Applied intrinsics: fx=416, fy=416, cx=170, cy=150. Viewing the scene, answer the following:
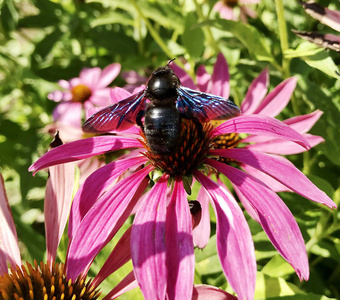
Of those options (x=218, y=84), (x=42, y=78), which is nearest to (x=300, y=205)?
(x=218, y=84)

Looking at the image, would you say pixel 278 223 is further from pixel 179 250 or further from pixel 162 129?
pixel 162 129

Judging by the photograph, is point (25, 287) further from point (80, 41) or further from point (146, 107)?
point (80, 41)

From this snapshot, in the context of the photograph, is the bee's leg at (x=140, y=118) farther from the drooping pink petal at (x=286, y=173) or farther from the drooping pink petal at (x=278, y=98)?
the drooping pink petal at (x=278, y=98)


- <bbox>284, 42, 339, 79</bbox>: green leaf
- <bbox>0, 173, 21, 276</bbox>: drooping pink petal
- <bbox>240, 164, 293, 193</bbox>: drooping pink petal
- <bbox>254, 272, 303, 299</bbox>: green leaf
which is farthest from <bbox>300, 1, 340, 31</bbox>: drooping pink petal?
<bbox>0, 173, 21, 276</bbox>: drooping pink petal

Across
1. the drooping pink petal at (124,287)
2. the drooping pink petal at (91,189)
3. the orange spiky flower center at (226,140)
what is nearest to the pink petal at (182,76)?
the orange spiky flower center at (226,140)

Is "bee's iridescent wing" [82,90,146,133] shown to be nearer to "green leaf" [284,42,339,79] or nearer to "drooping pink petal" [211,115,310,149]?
"drooping pink petal" [211,115,310,149]
